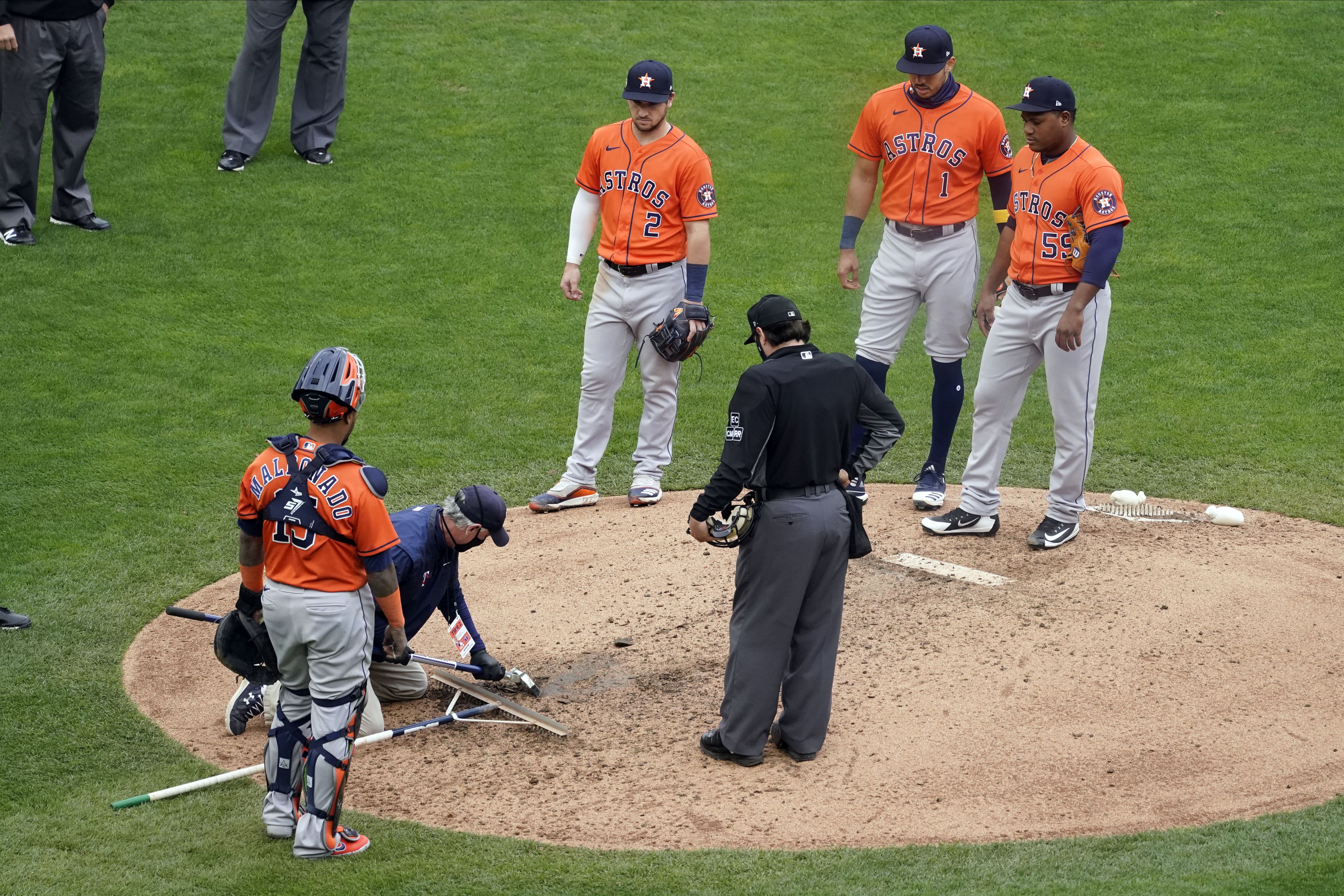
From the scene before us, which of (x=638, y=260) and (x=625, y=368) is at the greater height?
(x=638, y=260)

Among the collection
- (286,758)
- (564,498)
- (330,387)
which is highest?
(330,387)

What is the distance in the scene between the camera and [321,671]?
13.6 ft

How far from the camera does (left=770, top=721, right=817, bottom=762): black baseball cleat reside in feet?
16.2

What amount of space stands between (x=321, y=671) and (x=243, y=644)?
0.30 meters

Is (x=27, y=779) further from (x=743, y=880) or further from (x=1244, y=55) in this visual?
(x=1244, y=55)

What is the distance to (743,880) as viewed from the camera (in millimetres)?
4098

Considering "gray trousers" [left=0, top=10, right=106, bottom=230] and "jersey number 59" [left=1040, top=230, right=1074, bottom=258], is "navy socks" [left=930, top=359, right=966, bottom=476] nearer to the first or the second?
"jersey number 59" [left=1040, top=230, right=1074, bottom=258]

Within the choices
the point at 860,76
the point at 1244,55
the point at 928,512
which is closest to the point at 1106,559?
the point at 928,512

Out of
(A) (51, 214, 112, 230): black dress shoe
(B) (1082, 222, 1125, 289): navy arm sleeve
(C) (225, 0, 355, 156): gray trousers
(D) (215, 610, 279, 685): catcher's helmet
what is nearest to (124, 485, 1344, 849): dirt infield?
(D) (215, 610, 279, 685): catcher's helmet

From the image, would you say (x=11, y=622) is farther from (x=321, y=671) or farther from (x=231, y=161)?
(x=231, y=161)

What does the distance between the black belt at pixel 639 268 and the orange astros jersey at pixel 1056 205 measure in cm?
175

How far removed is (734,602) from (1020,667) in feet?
4.24

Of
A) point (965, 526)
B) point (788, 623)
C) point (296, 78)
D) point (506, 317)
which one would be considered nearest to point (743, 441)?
point (788, 623)

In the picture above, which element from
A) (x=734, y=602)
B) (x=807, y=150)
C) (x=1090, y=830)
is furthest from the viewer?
(x=807, y=150)
